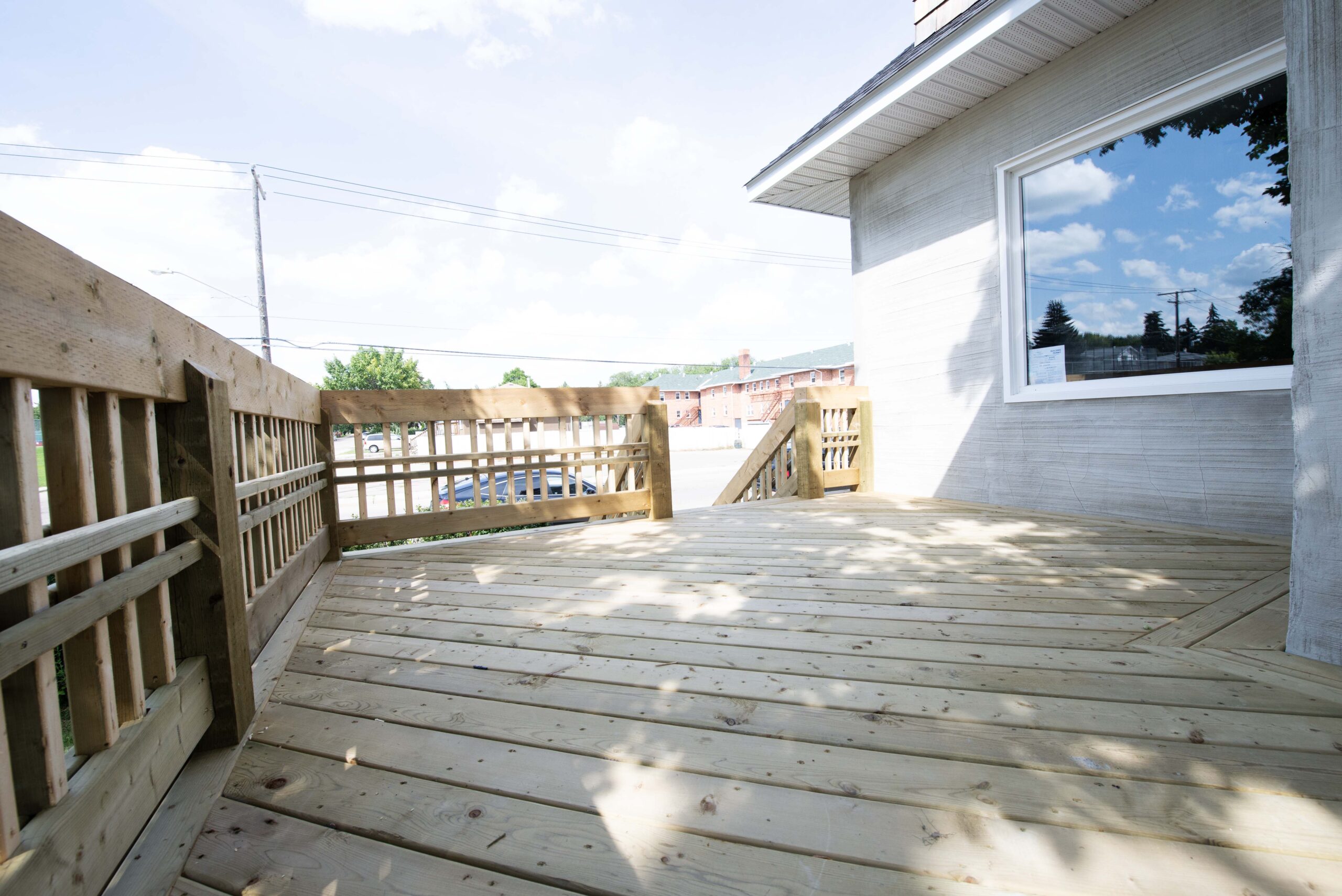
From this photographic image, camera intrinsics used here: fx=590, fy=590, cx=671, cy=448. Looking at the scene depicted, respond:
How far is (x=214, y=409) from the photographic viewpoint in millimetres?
1490

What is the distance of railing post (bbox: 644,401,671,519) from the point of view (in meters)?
4.39

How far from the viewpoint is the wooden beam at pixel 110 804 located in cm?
79

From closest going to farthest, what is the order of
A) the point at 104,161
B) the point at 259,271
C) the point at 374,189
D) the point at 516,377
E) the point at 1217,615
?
the point at 1217,615 < the point at 259,271 < the point at 104,161 < the point at 374,189 < the point at 516,377

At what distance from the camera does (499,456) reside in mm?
3994

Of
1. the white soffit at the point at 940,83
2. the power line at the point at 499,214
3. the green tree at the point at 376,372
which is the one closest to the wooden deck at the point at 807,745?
the white soffit at the point at 940,83

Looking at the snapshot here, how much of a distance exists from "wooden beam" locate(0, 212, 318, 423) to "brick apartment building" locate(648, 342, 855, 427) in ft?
113

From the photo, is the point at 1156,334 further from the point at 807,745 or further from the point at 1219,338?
the point at 807,745

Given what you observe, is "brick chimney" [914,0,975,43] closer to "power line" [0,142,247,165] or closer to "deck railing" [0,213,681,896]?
"deck railing" [0,213,681,896]

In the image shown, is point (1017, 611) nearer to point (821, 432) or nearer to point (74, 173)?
point (821, 432)

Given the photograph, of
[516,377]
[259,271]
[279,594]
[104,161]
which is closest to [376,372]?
[516,377]

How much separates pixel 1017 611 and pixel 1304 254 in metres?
1.33

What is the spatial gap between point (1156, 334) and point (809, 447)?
7.99 feet

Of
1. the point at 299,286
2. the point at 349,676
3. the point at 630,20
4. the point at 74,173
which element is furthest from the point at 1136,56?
the point at 299,286

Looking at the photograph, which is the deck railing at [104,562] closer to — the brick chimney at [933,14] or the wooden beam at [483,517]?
the wooden beam at [483,517]
